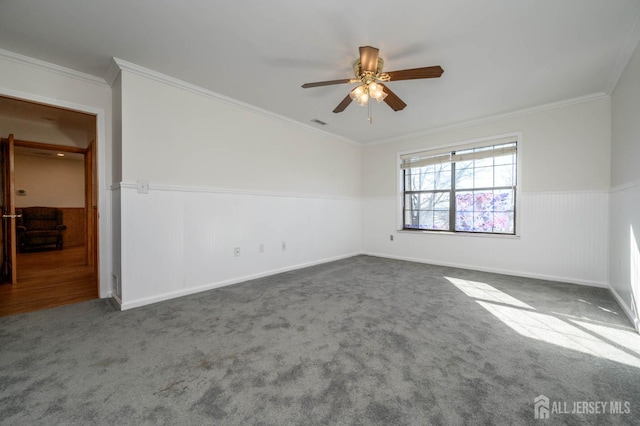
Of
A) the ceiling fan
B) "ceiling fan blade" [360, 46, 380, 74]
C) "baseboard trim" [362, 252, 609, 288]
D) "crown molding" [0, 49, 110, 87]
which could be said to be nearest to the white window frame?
"baseboard trim" [362, 252, 609, 288]

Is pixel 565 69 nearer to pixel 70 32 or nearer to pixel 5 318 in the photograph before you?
pixel 70 32

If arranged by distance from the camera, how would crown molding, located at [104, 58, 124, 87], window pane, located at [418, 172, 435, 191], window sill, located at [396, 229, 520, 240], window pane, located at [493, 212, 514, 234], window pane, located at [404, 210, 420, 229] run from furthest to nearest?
1. window pane, located at [404, 210, 420, 229]
2. window pane, located at [418, 172, 435, 191]
3. window pane, located at [493, 212, 514, 234]
4. window sill, located at [396, 229, 520, 240]
5. crown molding, located at [104, 58, 124, 87]

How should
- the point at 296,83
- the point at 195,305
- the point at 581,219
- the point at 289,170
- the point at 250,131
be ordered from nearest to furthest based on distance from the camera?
the point at 195,305, the point at 296,83, the point at 581,219, the point at 250,131, the point at 289,170

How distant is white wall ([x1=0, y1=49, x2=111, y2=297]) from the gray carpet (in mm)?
821

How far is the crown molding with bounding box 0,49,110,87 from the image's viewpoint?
2.41 m

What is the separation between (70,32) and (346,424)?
3.51 meters

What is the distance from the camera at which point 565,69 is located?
106 inches

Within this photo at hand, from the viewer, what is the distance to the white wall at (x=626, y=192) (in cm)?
223

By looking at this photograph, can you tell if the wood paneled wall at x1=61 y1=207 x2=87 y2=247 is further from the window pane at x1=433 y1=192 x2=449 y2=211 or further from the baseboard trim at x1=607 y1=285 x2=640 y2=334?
the baseboard trim at x1=607 y1=285 x2=640 y2=334

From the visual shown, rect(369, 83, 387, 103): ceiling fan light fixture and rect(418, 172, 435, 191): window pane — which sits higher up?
rect(369, 83, 387, 103): ceiling fan light fixture

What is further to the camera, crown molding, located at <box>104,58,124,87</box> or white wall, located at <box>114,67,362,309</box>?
white wall, located at <box>114,67,362,309</box>

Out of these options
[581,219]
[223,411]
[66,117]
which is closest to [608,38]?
[581,219]

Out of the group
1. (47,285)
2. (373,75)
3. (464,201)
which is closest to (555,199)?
(464,201)

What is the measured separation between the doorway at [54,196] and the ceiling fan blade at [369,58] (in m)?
3.23
